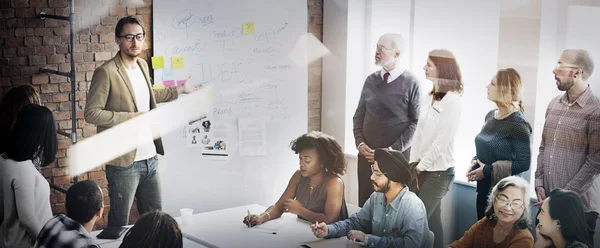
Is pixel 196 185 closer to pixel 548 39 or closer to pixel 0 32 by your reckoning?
pixel 0 32

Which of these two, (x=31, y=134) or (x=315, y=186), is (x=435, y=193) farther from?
(x=31, y=134)

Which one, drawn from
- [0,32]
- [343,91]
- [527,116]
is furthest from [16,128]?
[527,116]

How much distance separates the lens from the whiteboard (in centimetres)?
426

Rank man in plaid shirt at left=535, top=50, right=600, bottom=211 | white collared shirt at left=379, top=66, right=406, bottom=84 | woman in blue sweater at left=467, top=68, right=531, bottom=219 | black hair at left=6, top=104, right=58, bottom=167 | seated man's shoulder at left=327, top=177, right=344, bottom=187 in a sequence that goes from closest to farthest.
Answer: man in plaid shirt at left=535, top=50, right=600, bottom=211
woman in blue sweater at left=467, top=68, right=531, bottom=219
black hair at left=6, top=104, right=58, bottom=167
white collared shirt at left=379, top=66, right=406, bottom=84
seated man's shoulder at left=327, top=177, right=344, bottom=187

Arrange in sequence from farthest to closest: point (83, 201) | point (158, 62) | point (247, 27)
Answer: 1. point (247, 27)
2. point (158, 62)
3. point (83, 201)

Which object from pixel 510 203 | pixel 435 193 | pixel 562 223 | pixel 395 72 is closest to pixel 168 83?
pixel 395 72

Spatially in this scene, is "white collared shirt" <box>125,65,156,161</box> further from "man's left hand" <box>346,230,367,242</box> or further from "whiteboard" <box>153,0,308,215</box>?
"man's left hand" <box>346,230,367,242</box>

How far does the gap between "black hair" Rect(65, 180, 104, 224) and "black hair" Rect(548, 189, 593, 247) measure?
98.1 inches

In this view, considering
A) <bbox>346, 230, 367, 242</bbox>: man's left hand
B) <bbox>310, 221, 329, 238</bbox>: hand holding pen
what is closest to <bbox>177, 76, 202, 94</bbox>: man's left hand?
<bbox>310, 221, 329, 238</bbox>: hand holding pen

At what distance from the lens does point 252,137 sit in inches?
179

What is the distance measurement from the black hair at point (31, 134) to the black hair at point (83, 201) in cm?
27

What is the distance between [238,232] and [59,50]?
1.49 m

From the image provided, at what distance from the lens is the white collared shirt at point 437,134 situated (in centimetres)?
405

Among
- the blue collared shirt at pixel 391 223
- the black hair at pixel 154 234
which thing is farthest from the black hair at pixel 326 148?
the black hair at pixel 154 234
